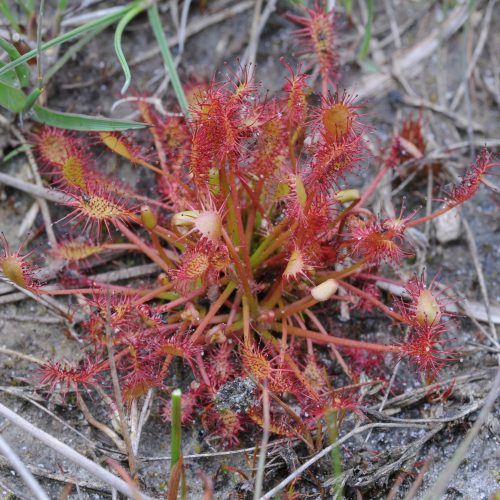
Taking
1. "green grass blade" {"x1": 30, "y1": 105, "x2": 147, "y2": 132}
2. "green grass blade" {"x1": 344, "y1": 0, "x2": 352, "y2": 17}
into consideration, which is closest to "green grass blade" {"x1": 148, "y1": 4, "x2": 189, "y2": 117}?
"green grass blade" {"x1": 30, "y1": 105, "x2": 147, "y2": 132}

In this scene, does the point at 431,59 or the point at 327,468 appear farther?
the point at 431,59

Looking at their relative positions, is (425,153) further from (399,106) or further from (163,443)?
(163,443)

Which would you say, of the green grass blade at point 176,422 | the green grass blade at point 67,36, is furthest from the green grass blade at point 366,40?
the green grass blade at point 176,422

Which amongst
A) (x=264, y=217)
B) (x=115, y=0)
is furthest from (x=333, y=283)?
(x=115, y=0)

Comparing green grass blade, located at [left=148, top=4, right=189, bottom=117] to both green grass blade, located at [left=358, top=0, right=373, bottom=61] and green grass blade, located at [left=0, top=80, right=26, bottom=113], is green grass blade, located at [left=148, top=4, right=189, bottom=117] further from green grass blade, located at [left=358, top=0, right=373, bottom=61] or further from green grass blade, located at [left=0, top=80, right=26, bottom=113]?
green grass blade, located at [left=358, top=0, right=373, bottom=61]

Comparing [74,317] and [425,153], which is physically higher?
[425,153]

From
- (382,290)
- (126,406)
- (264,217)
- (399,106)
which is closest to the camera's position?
(126,406)
